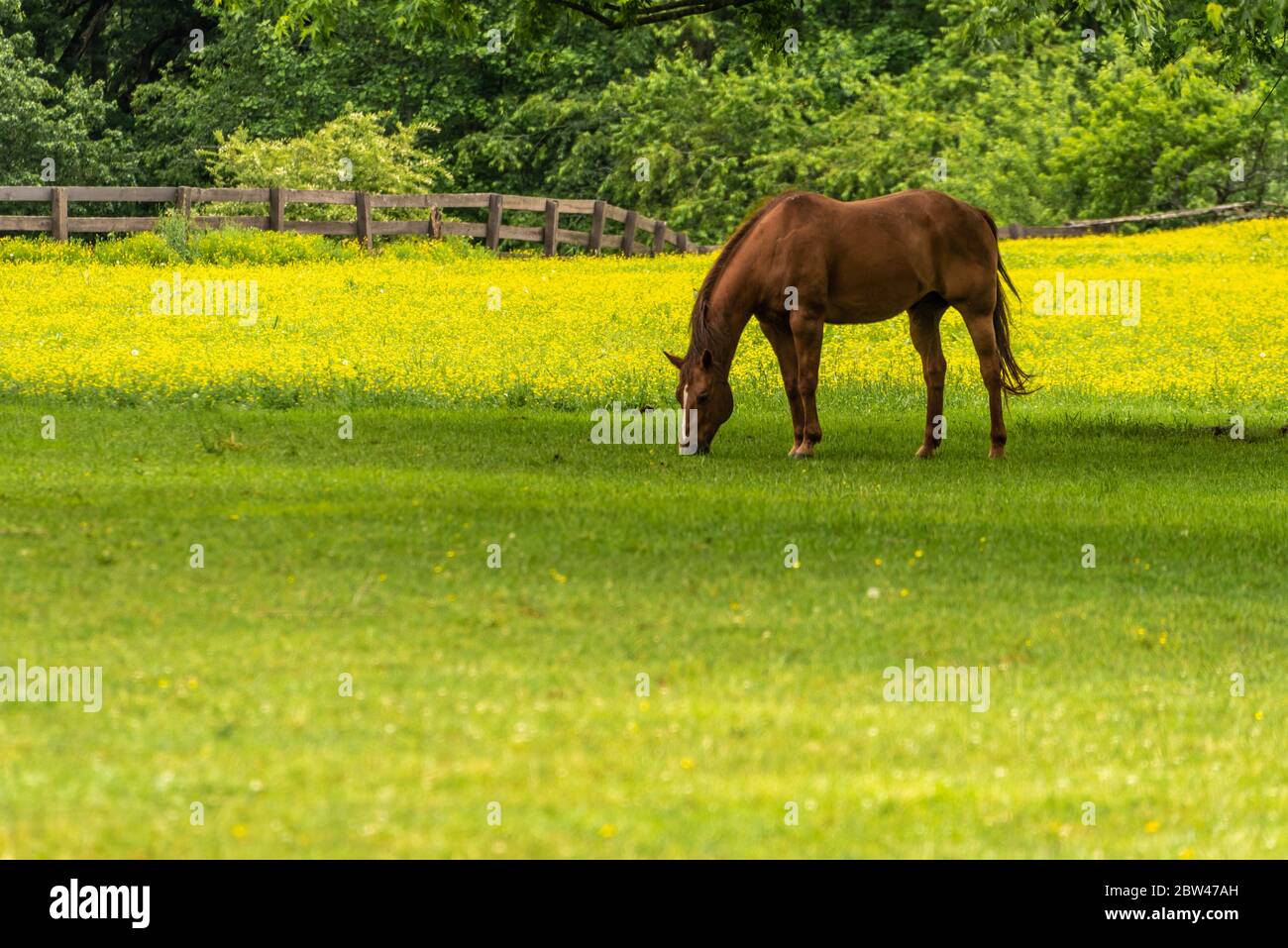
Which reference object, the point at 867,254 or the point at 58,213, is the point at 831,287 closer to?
the point at 867,254

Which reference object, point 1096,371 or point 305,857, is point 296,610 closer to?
point 305,857

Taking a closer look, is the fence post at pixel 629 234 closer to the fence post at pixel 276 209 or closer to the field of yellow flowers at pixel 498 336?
the field of yellow flowers at pixel 498 336

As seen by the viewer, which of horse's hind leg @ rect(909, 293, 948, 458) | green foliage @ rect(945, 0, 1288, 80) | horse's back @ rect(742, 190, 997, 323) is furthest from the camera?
horse's hind leg @ rect(909, 293, 948, 458)

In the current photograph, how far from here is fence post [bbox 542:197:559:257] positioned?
4486 cm

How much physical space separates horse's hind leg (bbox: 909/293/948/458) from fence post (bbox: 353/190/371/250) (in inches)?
916

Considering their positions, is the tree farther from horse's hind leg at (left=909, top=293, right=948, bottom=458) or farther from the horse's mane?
horse's hind leg at (left=909, top=293, right=948, bottom=458)

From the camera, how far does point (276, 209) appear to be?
41062 millimetres

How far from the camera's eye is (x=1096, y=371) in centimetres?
2784

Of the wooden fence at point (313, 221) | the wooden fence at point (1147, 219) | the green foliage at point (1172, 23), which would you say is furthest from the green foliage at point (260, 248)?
the green foliage at point (1172, 23)

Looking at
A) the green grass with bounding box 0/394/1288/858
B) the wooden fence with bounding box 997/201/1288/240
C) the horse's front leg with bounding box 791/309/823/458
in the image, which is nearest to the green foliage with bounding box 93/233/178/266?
the green grass with bounding box 0/394/1288/858

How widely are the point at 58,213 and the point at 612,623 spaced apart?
30.8 m

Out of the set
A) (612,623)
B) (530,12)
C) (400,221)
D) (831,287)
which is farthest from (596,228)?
(612,623)
